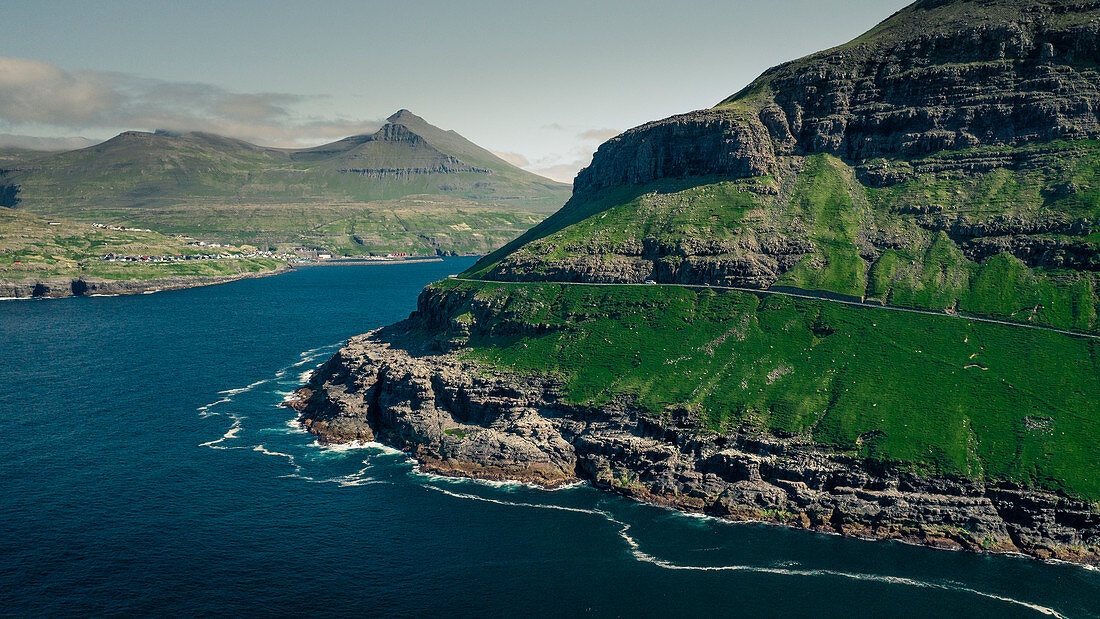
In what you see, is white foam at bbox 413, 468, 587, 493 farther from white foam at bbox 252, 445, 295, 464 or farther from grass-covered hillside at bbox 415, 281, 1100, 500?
white foam at bbox 252, 445, 295, 464

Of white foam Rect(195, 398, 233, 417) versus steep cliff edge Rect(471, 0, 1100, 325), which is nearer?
steep cliff edge Rect(471, 0, 1100, 325)

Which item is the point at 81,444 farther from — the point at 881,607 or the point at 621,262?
the point at 881,607

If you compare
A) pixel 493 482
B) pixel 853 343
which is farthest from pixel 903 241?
pixel 493 482

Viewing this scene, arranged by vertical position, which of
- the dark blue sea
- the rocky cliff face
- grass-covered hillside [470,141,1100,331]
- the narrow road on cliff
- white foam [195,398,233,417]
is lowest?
the dark blue sea

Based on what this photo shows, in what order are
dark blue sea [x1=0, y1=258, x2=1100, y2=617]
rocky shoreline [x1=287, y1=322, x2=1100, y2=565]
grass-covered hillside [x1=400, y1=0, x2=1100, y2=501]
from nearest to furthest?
dark blue sea [x1=0, y1=258, x2=1100, y2=617] → rocky shoreline [x1=287, y1=322, x2=1100, y2=565] → grass-covered hillside [x1=400, y1=0, x2=1100, y2=501]

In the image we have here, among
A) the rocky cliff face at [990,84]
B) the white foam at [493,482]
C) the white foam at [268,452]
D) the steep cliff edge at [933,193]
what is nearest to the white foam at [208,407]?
the white foam at [268,452]

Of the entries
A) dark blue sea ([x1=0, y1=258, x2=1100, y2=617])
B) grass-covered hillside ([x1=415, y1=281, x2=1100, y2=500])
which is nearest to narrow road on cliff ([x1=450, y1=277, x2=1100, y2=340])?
grass-covered hillside ([x1=415, y1=281, x2=1100, y2=500])

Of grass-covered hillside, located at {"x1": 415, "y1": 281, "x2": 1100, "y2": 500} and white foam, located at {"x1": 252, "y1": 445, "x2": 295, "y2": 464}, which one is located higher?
grass-covered hillside, located at {"x1": 415, "y1": 281, "x2": 1100, "y2": 500}

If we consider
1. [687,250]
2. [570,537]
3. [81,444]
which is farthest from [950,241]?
[81,444]
